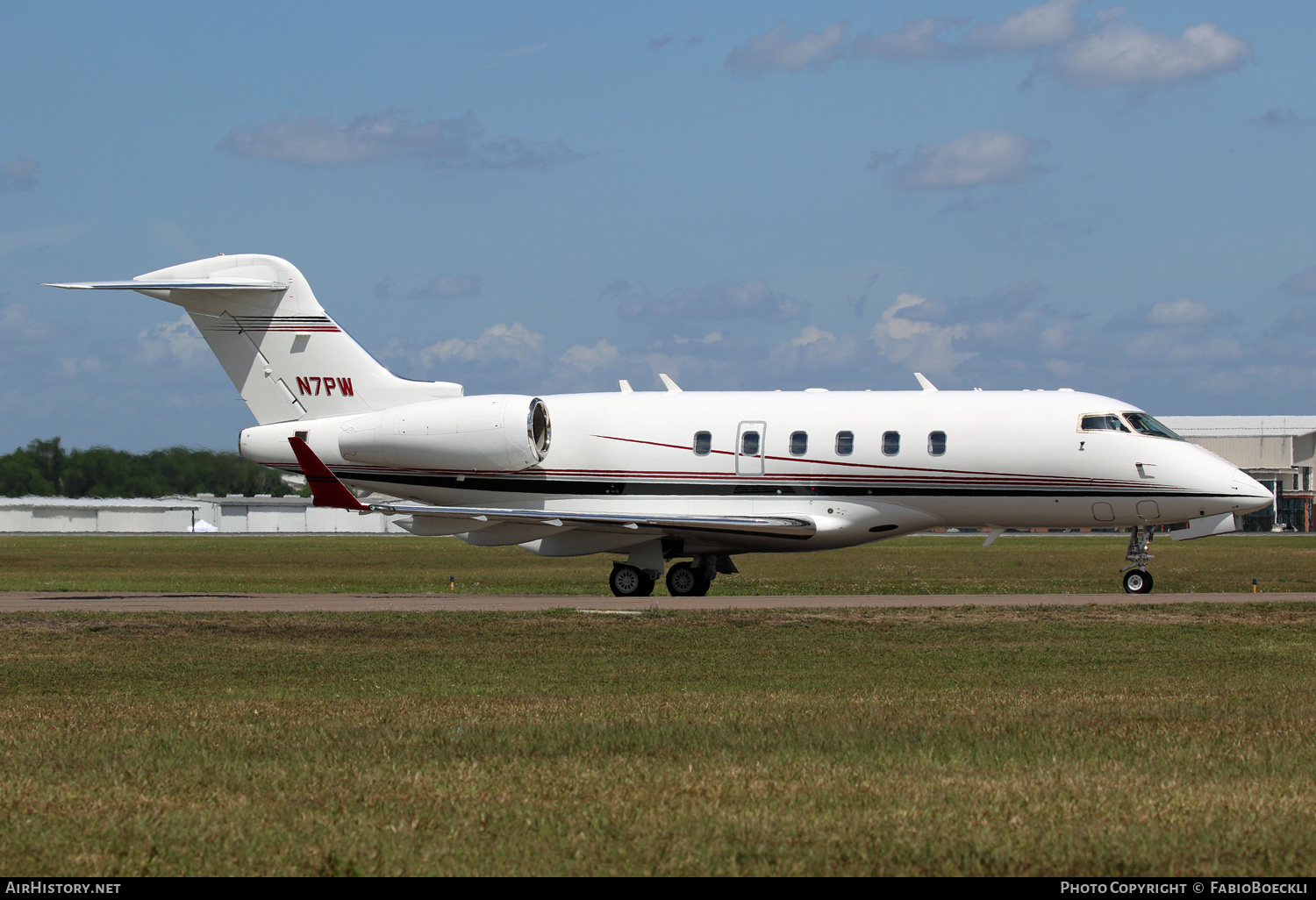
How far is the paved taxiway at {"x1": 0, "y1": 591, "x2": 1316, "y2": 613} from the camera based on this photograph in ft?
74.9

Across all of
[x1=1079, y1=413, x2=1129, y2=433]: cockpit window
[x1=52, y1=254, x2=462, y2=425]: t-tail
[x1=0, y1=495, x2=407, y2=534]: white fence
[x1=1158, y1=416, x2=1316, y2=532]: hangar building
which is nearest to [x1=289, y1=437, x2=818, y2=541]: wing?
[x1=52, y1=254, x2=462, y2=425]: t-tail

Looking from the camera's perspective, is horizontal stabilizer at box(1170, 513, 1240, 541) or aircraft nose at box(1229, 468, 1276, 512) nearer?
aircraft nose at box(1229, 468, 1276, 512)

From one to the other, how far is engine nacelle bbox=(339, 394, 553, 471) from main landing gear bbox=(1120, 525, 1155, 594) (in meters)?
11.6

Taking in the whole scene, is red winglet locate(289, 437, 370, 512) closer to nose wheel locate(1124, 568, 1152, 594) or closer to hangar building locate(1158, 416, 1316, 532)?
nose wheel locate(1124, 568, 1152, 594)

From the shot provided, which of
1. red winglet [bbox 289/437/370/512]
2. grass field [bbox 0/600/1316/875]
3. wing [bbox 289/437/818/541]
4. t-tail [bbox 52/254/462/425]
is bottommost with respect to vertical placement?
grass field [bbox 0/600/1316/875]

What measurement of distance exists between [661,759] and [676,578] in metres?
19.9

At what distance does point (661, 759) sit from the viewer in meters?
8.70

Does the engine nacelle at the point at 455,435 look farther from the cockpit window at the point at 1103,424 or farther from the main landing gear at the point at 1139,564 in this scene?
the main landing gear at the point at 1139,564

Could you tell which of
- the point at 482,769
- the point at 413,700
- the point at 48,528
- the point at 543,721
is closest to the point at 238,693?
the point at 413,700

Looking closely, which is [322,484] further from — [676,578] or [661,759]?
[661,759]

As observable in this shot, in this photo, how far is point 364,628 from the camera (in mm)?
18734

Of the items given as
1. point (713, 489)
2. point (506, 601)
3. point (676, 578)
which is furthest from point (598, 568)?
point (506, 601)
